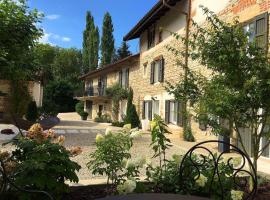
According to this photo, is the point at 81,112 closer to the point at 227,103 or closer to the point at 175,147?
the point at 175,147

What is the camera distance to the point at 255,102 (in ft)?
15.7

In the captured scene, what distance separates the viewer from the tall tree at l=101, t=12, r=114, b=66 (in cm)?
4878

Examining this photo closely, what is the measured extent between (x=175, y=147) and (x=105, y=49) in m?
37.5

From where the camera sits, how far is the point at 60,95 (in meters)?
44.4

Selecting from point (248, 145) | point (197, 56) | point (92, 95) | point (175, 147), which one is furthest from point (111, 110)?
point (197, 56)

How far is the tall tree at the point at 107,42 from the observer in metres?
48.8

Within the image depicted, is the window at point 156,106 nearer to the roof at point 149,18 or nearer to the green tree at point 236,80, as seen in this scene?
the roof at point 149,18

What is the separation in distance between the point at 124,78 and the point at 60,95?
61.8 ft

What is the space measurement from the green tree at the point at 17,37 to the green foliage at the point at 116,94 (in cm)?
1647

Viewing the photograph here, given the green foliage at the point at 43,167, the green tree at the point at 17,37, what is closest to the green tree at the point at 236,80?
the green foliage at the point at 43,167

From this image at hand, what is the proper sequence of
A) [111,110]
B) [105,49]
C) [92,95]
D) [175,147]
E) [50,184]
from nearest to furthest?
[50,184]
[175,147]
[111,110]
[92,95]
[105,49]

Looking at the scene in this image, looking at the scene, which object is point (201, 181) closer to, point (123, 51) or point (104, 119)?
point (104, 119)

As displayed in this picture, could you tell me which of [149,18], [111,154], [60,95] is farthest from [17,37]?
[60,95]

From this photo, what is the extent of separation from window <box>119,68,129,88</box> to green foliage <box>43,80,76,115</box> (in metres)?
15.8
